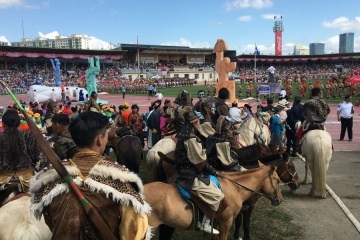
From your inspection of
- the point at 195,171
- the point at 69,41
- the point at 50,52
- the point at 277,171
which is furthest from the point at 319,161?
the point at 69,41

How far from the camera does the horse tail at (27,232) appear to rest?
332cm

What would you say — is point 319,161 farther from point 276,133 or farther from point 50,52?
point 50,52

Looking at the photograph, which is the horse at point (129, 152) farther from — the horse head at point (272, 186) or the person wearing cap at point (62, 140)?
the horse head at point (272, 186)

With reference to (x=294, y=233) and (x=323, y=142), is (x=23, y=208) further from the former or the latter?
(x=323, y=142)

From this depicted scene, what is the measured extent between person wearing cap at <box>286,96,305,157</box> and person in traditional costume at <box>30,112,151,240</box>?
34.2 ft

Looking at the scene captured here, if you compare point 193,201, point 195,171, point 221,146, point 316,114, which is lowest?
point 193,201

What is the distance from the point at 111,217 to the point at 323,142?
688 centimetres

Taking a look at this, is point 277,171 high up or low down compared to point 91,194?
down

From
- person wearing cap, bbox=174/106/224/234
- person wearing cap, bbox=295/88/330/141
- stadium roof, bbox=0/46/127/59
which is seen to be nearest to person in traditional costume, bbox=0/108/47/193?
person wearing cap, bbox=174/106/224/234

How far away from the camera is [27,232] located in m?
3.34

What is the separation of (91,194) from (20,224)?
73.8 inches

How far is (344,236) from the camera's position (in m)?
5.88

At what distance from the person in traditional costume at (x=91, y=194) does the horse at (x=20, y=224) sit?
133 cm

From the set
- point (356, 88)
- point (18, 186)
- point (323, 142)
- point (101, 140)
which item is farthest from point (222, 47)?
point (356, 88)
